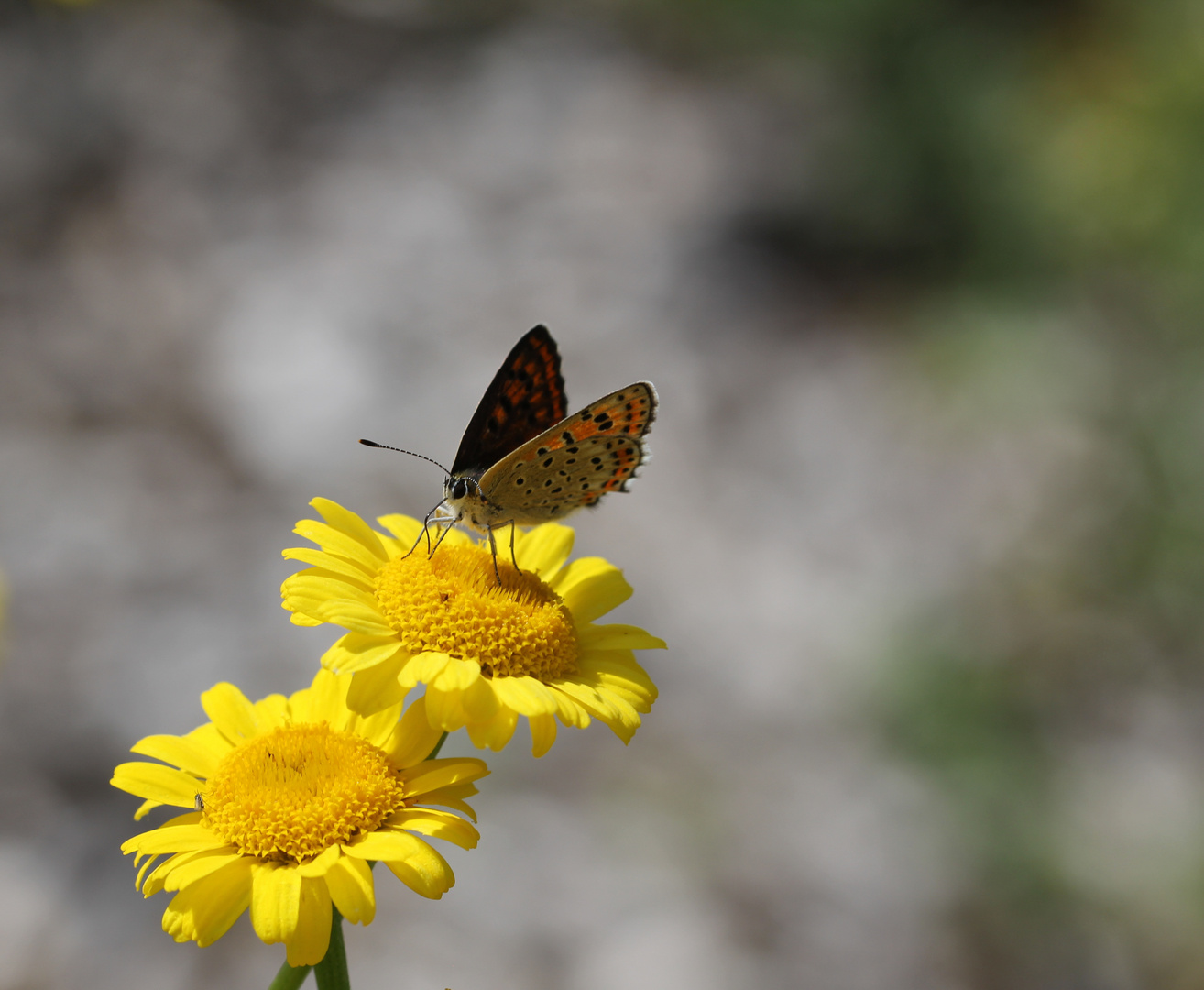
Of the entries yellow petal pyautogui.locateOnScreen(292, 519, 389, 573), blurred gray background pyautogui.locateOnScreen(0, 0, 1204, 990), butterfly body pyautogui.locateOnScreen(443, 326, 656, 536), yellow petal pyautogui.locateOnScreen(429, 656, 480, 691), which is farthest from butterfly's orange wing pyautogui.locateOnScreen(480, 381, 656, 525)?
blurred gray background pyautogui.locateOnScreen(0, 0, 1204, 990)

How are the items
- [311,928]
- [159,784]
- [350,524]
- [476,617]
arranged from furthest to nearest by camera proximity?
[350,524]
[476,617]
[159,784]
[311,928]

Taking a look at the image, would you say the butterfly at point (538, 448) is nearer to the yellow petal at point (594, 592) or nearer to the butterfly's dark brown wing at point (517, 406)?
the butterfly's dark brown wing at point (517, 406)

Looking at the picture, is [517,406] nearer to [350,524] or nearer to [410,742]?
[350,524]

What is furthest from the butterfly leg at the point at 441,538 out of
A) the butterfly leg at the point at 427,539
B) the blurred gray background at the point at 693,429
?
the blurred gray background at the point at 693,429

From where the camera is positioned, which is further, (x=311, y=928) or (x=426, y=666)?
(x=426, y=666)

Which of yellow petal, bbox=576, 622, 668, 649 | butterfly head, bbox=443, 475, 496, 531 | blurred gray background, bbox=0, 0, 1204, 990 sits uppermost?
blurred gray background, bbox=0, 0, 1204, 990

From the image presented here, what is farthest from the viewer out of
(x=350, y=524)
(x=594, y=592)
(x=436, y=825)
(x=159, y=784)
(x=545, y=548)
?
(x=545, y=548)

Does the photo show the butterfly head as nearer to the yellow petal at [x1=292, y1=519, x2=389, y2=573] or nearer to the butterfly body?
the butterfly body

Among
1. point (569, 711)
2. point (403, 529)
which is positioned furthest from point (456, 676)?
point (403, 529)
